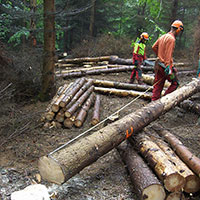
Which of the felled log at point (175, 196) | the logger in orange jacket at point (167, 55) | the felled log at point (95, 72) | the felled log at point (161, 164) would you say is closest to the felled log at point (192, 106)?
the logger in orange jacket at point (167, 55)

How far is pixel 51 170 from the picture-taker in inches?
104

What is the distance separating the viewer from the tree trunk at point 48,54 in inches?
225

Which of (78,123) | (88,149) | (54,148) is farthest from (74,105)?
(88,149)

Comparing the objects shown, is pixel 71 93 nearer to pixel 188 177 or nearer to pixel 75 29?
pixel 188 177

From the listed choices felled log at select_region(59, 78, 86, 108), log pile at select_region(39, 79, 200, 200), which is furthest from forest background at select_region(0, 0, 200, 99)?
log pile at select_region(39, 79, 200, 200)

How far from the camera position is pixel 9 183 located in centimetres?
297

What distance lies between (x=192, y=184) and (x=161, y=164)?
1.62 ft

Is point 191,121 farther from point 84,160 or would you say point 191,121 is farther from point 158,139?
point 84,160

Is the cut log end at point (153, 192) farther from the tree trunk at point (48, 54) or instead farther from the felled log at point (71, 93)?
the tree trunk at point (48, 54)

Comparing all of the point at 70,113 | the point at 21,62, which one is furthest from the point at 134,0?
the point at 70,113

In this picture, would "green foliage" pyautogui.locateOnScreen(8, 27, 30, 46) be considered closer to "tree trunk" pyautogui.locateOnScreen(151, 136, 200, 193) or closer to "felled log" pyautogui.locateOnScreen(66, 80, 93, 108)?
"felled log" pyautogui.locateOnScreen(66, 80, 93, 108)

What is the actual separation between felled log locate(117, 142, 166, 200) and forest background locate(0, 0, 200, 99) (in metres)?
4.15

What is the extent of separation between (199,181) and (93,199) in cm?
151

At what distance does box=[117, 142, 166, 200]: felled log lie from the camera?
8.68ft
